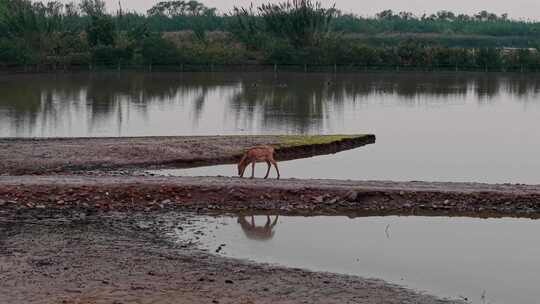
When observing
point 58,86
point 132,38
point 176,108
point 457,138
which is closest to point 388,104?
point 176,108

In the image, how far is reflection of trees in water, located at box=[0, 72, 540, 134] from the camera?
42562mm

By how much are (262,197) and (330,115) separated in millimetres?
26423

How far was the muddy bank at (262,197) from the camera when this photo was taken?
746 inches

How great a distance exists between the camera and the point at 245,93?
197ft

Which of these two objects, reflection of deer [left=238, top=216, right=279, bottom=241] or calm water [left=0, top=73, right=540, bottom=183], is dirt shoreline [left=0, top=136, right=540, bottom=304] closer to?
reflection of deer [left=238, top=216, right=279, bottom=241]

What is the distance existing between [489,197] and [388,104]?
34052mm

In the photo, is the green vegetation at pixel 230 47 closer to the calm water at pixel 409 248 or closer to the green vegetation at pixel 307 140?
the green vegetation at pixel 307 140

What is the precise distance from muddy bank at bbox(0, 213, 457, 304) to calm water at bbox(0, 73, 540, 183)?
1012 centimetres

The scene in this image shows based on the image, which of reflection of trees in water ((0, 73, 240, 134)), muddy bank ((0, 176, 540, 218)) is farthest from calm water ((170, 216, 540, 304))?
reflection of trees in water ((0, 73, 240, 134))

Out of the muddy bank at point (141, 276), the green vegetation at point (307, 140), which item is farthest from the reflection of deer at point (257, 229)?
the green vegetation at point (307, 140)

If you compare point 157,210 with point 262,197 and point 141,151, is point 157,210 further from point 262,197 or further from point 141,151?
point 141,151

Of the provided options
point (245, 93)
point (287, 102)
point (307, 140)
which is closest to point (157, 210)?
point (307, 140)

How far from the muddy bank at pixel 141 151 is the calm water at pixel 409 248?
814cm

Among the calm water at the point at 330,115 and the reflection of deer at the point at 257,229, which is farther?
the calm water at the point at 330,115
